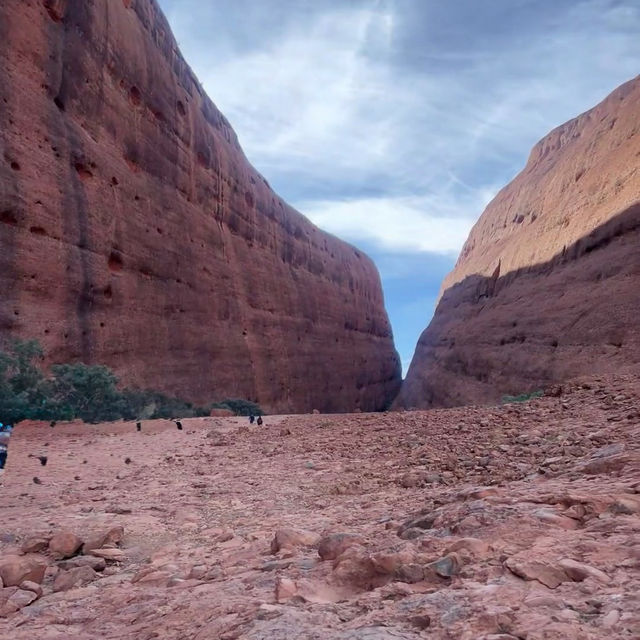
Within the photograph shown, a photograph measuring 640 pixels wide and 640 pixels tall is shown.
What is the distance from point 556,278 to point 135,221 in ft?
57.5

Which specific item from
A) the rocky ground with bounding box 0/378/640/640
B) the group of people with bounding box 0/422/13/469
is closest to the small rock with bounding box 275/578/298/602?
the rocky ground with bounding box 0/378/640/640

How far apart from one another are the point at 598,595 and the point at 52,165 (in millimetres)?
19425

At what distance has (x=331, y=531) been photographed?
342 cm

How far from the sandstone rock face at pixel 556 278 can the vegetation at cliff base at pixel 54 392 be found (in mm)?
14253

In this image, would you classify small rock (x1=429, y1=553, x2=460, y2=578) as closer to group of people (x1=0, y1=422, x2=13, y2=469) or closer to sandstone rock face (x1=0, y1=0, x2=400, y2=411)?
group of people (x1=0, y1=422, x2=13, y2=469)

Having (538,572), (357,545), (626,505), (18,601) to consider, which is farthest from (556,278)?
(18,601)

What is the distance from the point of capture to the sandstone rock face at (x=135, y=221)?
661 inches

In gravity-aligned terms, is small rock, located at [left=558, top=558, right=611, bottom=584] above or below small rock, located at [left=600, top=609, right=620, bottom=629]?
above

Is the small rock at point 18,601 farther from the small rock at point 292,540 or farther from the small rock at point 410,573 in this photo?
the small rock at point 410,573

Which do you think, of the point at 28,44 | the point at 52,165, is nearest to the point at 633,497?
the point at 52,165

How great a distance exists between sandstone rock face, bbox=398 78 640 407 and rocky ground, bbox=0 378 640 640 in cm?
1241

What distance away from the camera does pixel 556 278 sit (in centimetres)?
2334

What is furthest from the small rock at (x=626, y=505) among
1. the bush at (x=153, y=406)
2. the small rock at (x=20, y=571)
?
the bush at (x=153, y=406)

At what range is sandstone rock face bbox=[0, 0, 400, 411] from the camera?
55.1 feet
